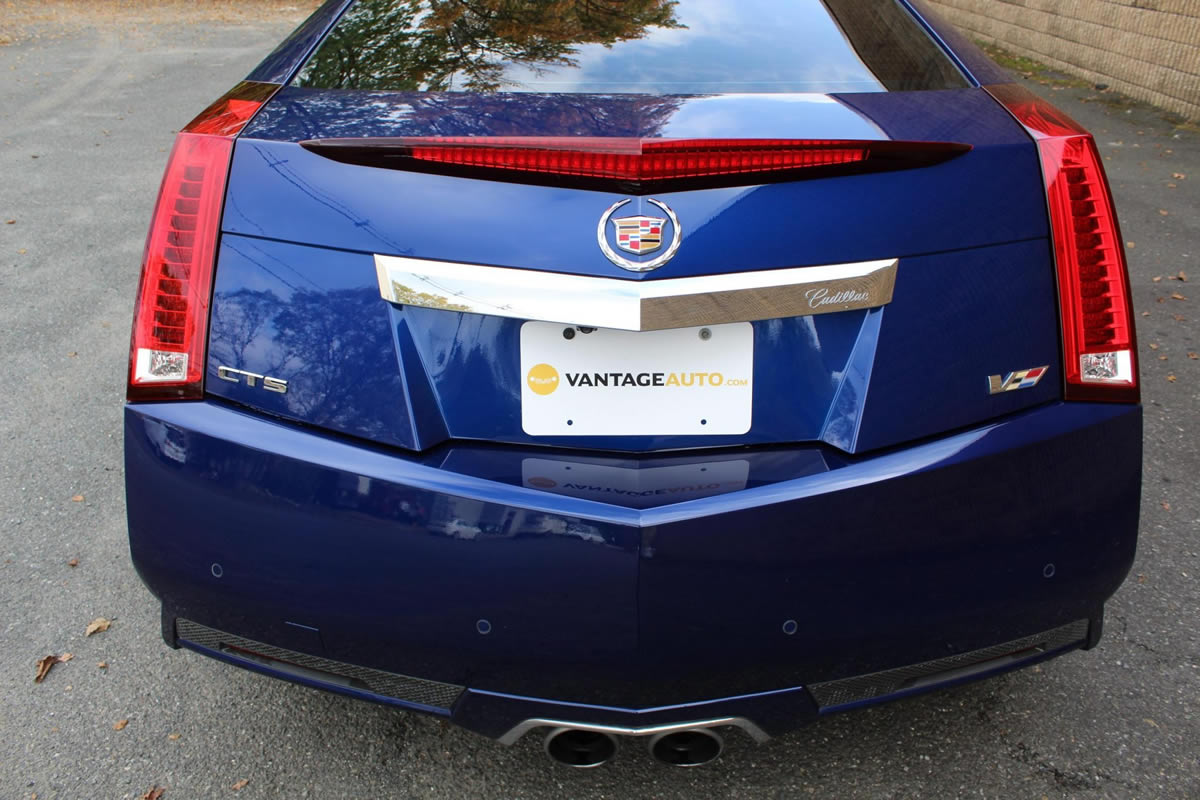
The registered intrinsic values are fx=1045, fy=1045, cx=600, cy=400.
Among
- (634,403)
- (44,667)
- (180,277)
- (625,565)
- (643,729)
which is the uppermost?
(180,277)

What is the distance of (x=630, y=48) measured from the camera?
2.33 metres

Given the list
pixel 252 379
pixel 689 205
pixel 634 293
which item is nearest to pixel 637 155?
→ pixel 689 205

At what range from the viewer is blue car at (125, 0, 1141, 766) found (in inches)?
69.7

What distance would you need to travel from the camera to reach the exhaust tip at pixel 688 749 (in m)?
2.03

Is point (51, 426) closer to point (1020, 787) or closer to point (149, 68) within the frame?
point (1020, 787)

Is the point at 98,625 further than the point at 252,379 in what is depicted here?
Yes

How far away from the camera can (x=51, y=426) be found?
3.96m

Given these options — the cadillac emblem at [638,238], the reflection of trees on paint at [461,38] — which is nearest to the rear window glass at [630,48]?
the reflection of trees on paint at [461,38]

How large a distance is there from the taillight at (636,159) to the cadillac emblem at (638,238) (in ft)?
0.22

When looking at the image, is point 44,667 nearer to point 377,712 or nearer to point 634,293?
point 377,712

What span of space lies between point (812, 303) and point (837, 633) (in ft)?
1.94

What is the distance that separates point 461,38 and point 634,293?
1.01 metres

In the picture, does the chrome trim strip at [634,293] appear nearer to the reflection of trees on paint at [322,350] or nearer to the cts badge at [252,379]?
the reflection of trees on paint at [322,350]

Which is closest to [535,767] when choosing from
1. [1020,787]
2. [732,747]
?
[732,747]
